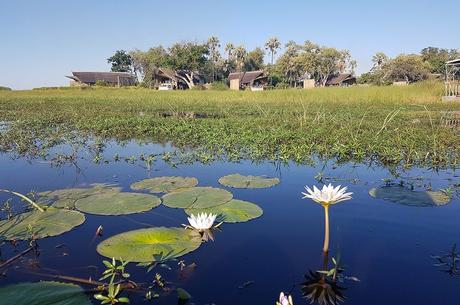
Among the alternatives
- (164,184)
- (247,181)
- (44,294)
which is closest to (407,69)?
(247,181)

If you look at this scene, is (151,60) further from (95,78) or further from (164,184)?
(164,184)

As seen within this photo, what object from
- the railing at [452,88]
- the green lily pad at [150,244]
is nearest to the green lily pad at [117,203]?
the green lily pad at [150,244]

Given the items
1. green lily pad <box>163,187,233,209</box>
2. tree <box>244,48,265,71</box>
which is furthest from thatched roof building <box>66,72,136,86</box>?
green lily pad <box>163,187,233,209</box>

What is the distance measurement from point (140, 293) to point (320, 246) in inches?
54.2

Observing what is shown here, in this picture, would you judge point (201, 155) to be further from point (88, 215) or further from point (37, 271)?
point (37, 271)

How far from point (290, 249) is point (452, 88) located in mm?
18578

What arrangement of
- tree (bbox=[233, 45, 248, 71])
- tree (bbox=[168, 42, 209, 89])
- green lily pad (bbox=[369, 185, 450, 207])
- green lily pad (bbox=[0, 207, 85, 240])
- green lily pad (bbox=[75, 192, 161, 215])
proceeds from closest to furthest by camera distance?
green lily pad (bbox=[0, 207, 85, 240]), green lily pad (bbox=[75, 192, 161, 215]), green lily pad (bbox=[369, 185, 450, 207]), tree (bbox=[168, 42, 209, 89]), tree (bbox=[233, 45, 248, 71])

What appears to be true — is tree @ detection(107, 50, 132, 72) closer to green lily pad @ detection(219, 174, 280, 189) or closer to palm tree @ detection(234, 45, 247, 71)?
palm tree @ detection(234, 45, 247, 71)

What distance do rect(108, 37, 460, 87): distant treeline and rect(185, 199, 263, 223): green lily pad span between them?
126ft

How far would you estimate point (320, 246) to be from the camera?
280 cm

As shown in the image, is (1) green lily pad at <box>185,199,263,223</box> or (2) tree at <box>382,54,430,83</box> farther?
(2) tree at <box>382,54,430,83</box>

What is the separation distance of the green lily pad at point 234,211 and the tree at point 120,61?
62.7m

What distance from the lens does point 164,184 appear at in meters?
4.29

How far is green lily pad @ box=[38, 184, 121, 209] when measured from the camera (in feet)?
11.9
